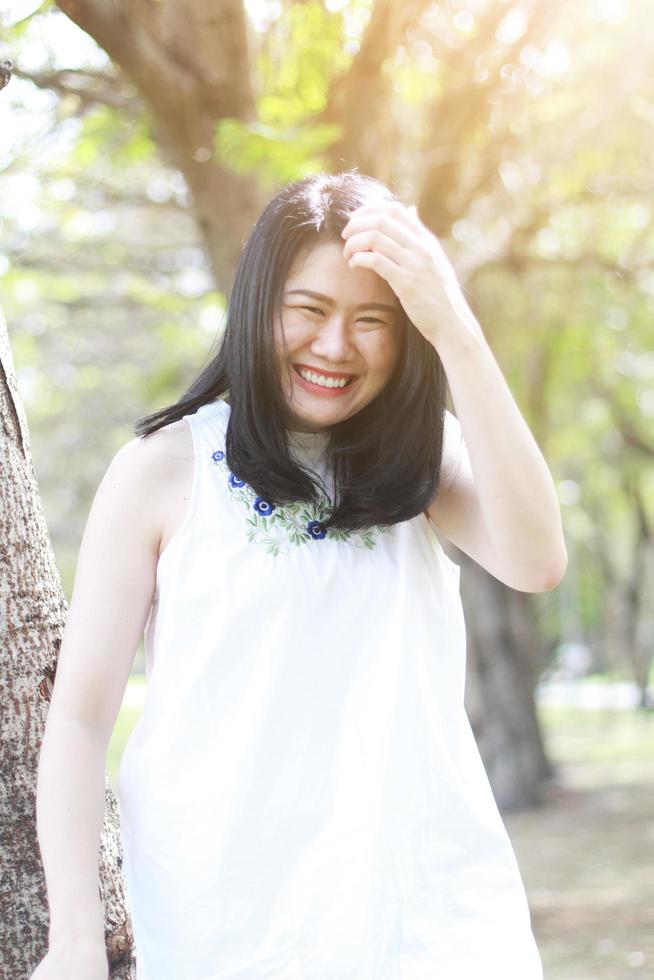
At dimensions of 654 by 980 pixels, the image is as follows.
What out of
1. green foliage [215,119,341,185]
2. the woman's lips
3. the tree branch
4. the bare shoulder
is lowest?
the bare shoulder

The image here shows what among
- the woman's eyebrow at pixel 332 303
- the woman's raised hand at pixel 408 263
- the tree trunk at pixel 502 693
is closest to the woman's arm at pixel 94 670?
the woman's eyebrow at pixel 332 303

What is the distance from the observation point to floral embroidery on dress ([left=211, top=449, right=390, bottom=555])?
6.39 ft

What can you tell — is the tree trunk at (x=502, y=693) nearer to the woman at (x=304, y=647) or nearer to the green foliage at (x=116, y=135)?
the green foliage at (x=116, y=135)

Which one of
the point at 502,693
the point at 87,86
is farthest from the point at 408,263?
the point at 502,693

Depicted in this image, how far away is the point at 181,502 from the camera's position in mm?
1926

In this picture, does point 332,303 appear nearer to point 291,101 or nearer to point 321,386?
point 321,386

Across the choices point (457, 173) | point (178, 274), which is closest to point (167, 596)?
point (457, 173)

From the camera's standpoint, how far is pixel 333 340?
191 centimetres

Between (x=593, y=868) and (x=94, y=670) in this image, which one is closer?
(x=94, y=670)

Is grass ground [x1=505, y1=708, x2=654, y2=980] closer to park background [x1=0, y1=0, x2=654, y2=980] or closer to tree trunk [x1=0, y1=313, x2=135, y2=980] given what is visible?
park background [x1=0, y1=0, x2=654, y2=980]

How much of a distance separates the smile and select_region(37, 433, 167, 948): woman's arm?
265 mm

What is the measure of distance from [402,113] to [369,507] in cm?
759

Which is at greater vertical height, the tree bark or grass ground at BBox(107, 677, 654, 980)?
the tree bark

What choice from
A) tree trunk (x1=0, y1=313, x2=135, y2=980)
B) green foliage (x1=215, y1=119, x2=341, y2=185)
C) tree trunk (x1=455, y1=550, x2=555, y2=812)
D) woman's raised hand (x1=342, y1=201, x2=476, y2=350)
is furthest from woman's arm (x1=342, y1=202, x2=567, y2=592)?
tree trunk (x1=455, y1=550, x2=555, y2=812)
